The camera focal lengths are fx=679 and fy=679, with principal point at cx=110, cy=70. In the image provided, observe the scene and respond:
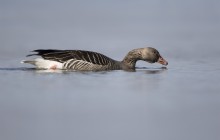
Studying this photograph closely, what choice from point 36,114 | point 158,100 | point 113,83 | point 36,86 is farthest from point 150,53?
point 36,114

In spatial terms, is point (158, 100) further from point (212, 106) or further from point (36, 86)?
point (36, 86)

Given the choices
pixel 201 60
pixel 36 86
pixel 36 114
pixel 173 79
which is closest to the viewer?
pixel 36 114

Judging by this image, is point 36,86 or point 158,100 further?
point 36,86

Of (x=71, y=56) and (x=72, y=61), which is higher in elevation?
(x=71, y=56)

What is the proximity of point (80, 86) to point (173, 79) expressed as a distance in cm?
257

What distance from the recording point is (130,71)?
16188 mm

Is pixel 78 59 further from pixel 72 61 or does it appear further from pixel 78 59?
pixel 72 61

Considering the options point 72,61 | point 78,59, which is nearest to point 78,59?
point 78,59

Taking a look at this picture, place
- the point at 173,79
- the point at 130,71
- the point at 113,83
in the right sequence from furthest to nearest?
1. the point at 130,71
2. the point at 173,79
3. the point at 113,83

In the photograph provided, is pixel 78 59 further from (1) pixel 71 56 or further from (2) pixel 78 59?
(1) pixel 71 56

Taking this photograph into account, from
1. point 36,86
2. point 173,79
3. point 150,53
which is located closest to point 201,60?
point 150,53

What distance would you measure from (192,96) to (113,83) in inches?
87.5

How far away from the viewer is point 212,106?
10.0 metres

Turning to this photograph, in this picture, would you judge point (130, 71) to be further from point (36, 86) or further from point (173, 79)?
point (36, 86)
